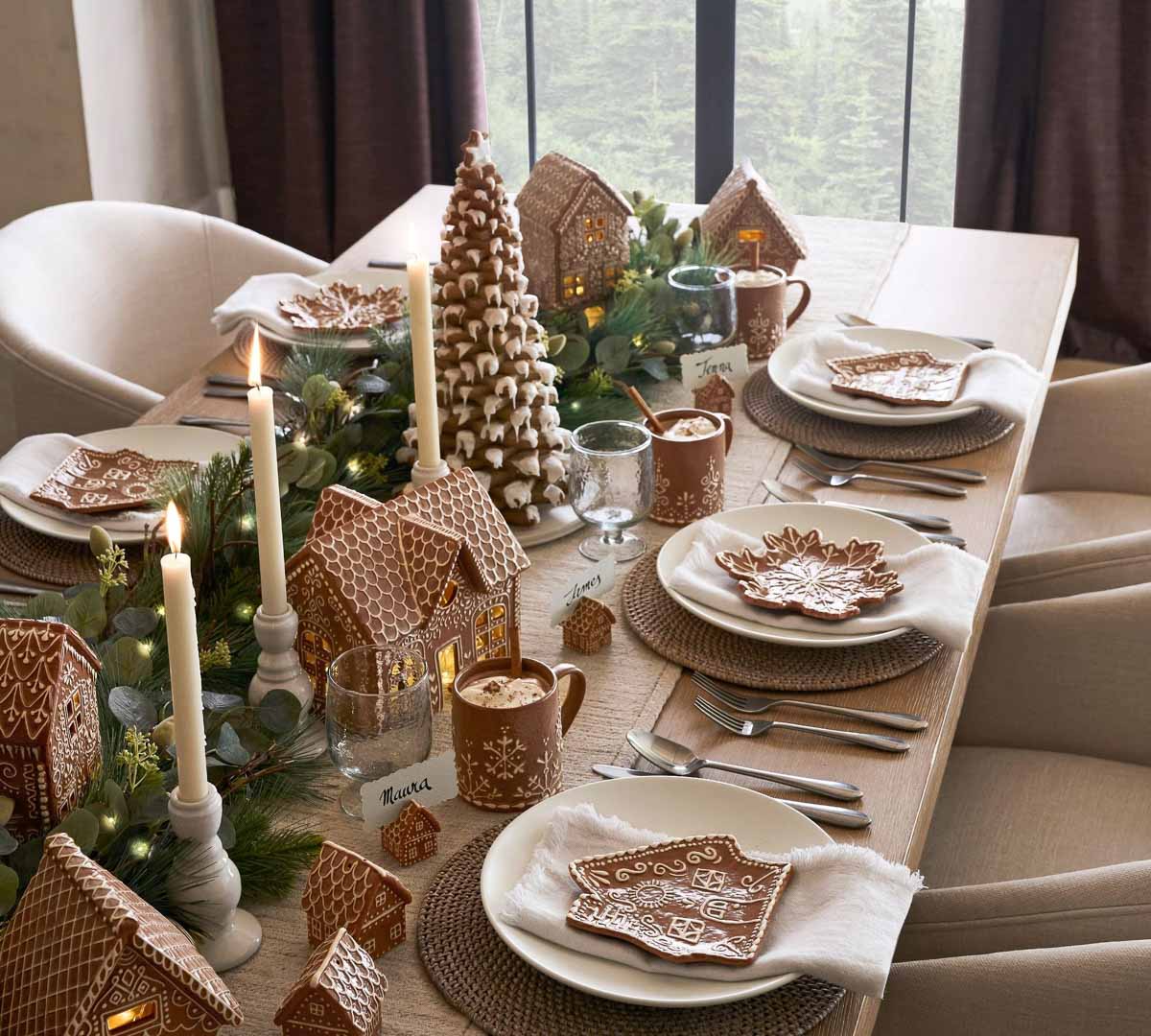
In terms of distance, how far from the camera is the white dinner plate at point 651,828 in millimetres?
896

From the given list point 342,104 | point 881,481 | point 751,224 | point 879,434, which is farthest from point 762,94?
point 881,481

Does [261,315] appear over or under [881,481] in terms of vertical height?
over

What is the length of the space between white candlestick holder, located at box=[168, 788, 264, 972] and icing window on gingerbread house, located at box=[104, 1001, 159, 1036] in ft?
0.40

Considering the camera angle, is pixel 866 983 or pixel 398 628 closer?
pixel 866 983

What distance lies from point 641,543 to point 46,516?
626mm

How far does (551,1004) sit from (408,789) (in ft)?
0.72

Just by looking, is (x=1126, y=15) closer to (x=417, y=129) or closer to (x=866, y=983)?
(x=417, y=129)

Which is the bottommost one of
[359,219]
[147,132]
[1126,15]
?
[359,219]

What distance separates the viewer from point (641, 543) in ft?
4.91

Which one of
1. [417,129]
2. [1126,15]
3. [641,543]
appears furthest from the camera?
[417,129]

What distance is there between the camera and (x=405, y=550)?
1.16m

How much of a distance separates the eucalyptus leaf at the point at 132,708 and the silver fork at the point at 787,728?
451 millimetres

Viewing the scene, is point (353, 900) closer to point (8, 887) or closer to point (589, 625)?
point (8, 887)

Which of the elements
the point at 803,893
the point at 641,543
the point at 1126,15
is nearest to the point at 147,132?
the point at 1126,15
